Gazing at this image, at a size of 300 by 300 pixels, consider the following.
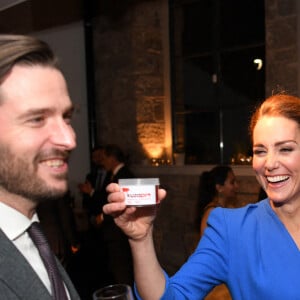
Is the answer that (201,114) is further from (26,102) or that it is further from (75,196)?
(26,102)

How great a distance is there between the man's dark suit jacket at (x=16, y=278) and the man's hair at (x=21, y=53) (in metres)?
0.42

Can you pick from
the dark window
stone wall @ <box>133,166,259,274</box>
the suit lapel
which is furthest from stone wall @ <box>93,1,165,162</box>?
the suit lapel

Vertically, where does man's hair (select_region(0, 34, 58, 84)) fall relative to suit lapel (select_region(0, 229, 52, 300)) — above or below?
above

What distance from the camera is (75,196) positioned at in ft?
21.8

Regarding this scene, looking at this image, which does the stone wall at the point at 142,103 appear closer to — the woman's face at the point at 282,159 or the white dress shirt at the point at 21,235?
the woman's face at the point at 282,159

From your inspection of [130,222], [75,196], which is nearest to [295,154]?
[130,222]

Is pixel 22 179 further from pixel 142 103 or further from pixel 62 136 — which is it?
pixel 142 103

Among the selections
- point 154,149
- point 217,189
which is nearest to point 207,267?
point 217,189

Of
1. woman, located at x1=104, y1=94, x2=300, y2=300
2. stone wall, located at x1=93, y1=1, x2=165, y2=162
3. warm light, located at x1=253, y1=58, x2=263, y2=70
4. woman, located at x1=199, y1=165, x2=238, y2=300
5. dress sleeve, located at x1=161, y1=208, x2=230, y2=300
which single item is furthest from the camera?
stone wall, located at x1=93, y1=1, x2=165, y2=162

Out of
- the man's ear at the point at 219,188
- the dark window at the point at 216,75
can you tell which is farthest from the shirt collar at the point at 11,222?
the dark window at the point at 216,75

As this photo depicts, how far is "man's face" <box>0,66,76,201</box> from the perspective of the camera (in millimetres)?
1005

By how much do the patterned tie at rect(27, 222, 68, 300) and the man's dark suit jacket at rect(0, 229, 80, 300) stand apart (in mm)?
83

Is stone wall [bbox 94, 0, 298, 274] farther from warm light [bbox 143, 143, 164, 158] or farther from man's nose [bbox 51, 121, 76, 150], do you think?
man's nose [bbox 51, 121, 76, 150]

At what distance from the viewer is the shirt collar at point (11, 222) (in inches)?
40.9
